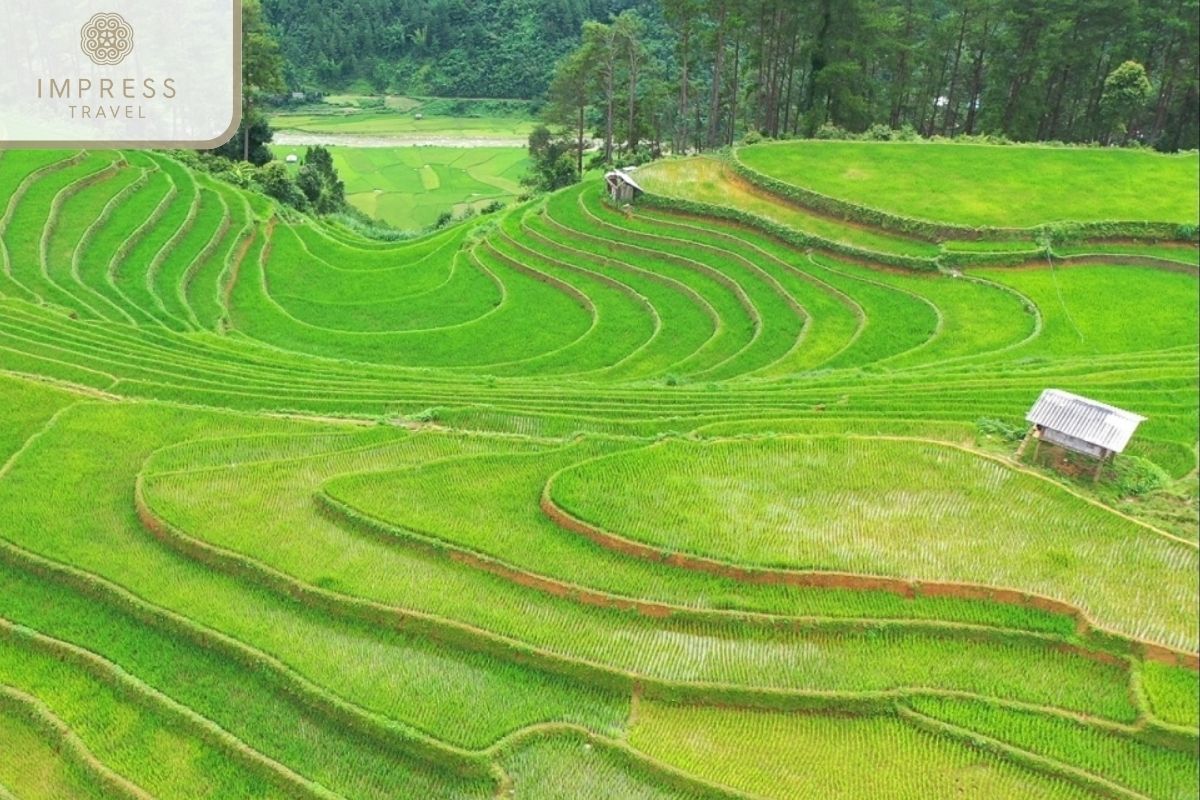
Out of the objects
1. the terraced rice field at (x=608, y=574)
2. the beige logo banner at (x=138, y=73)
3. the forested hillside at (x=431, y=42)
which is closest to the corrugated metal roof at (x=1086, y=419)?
Answer: the terraced rice field at (x=608, y=574)

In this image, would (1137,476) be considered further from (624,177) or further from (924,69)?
(924,69)

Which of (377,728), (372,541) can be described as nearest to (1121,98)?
(372,541)

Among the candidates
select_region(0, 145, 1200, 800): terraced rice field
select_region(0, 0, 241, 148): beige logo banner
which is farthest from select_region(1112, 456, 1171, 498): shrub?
select_region(0, 0, 241, 148): beige logo banner

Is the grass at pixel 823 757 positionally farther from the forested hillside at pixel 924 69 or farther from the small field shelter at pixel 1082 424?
the forested hillside at pixel 924 69

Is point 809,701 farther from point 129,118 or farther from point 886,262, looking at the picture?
point 886,262

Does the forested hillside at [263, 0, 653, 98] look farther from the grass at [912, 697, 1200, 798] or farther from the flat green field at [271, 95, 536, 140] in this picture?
the grass at [912, 697, 1200, 798]

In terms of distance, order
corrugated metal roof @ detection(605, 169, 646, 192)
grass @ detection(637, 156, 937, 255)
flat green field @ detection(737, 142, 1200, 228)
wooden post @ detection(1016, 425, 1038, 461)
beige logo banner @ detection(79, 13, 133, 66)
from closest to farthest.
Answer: beige logo banner @ detection(79, 13, 133, 66), wooden post @ detection(1016, 425, 1038, 461), flat green field @ detection(737, 142, 1200, 228), grass @ detection(637, 156, 937, 255), corrugated metal roof @ detection(605, 169, 646, 192)
